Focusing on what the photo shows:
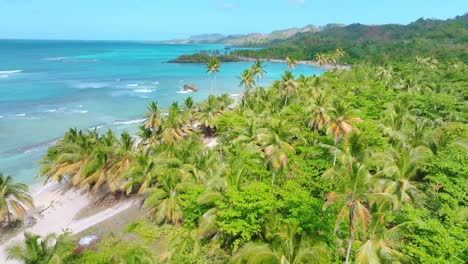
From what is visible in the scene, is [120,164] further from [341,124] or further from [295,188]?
[341,124]

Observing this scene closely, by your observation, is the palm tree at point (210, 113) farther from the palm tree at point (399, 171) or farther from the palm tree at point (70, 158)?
the palm tree at point (399, 171)

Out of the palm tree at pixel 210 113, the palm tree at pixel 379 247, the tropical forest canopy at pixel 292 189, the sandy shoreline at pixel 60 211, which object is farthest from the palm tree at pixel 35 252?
the palm tree at pixel 210 113

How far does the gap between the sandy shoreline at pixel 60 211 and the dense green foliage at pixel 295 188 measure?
6.44ft

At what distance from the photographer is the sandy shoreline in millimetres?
29828

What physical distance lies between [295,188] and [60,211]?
947 inches

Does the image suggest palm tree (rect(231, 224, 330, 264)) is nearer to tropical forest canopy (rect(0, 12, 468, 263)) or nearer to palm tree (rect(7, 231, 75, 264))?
tropical forest canopy (rect(0, 12, 468, 263))

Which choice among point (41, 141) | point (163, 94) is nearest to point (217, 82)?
point (163, 94)

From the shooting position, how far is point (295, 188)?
76.8 ft

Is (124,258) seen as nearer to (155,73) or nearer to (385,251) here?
(385,251)

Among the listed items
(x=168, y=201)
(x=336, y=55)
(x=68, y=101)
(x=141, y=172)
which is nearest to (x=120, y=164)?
(x=141, y=172)

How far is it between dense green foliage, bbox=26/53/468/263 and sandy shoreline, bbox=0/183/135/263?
6.44 feet

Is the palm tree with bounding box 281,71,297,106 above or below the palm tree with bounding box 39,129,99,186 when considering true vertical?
above

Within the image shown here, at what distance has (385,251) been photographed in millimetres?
18297

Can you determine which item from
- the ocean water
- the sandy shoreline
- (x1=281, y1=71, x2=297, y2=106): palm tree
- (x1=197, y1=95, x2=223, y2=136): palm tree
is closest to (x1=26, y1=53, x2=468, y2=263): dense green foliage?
the sandy shoreline
